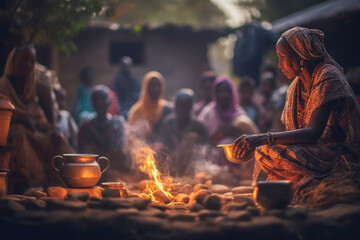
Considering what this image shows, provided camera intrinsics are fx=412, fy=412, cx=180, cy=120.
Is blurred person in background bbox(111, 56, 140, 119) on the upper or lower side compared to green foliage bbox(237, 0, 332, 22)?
lower

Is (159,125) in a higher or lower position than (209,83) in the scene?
lower

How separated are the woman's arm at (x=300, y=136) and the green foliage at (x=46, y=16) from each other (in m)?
4.01

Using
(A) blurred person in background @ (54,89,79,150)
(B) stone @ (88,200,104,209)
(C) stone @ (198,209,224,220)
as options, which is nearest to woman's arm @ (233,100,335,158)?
(C) stone @ (198,209,224,220)

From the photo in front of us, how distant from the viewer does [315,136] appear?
423 cm

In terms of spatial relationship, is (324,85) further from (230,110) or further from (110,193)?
(230,110)

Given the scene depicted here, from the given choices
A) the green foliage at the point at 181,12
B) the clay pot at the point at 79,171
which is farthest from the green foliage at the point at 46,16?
the green foliage at the point at 181,12

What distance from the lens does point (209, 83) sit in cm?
1038

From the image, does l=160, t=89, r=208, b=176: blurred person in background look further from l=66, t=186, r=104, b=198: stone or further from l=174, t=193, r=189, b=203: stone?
l=66, t=186, r=104, b=198: stone

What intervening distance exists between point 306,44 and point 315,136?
3.21 ft

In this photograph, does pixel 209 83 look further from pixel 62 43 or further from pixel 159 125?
pixel 62 43

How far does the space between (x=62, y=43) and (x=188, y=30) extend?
6.18 metres

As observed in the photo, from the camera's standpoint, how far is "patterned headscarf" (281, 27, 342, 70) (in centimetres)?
437

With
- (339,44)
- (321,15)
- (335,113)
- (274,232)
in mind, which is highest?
(321,15)

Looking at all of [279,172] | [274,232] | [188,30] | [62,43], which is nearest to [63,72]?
[188,30]
